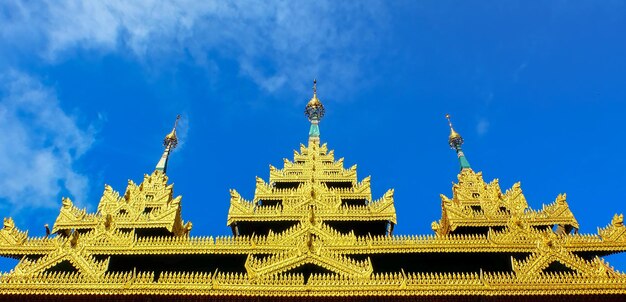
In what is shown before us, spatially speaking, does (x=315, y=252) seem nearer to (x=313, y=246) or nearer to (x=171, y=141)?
(x=313, y=246)

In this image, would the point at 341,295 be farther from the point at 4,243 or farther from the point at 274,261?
the point at 4,243

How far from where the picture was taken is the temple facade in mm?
11164

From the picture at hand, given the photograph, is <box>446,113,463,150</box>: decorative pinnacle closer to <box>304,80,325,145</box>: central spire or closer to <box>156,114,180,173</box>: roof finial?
<box>304,80,325,145</box>: central spire

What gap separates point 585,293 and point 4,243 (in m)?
16.1

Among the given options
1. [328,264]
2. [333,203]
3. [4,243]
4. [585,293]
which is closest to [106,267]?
[4,243]

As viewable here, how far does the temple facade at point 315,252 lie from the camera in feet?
36.6

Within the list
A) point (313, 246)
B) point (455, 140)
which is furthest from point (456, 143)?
point (313, 246)

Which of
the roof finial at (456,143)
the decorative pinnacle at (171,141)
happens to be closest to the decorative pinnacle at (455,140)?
the roof finial at (456,143)

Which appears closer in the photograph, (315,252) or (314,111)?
(315,252)

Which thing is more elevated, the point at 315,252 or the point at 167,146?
the point at 167,146

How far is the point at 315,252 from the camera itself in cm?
1236

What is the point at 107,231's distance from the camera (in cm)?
1387

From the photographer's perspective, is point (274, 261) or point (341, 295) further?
point (274, 261)

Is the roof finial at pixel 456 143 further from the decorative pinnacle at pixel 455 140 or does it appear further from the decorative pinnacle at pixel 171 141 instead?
the decorative pinnacle at pixel 171 141
